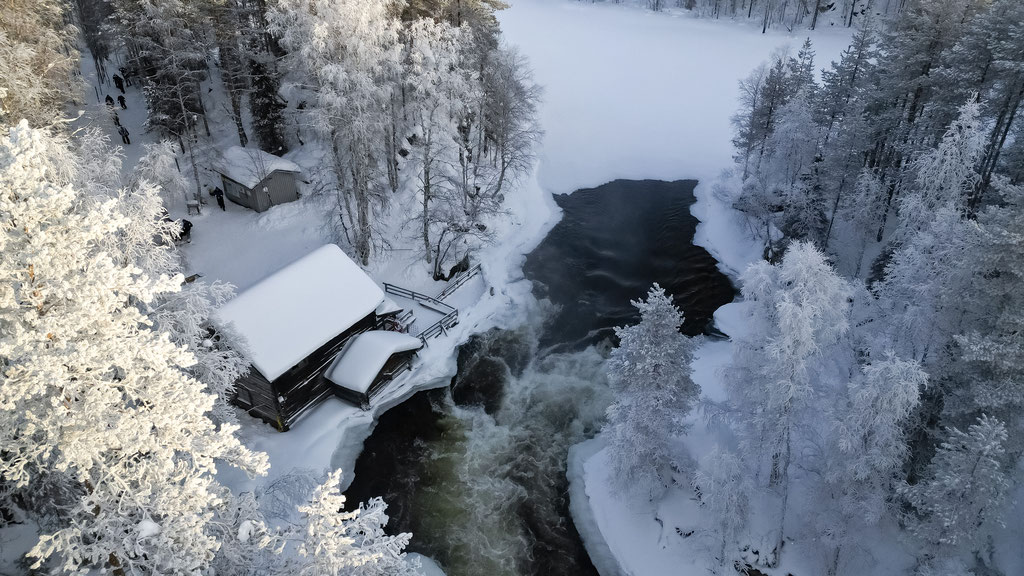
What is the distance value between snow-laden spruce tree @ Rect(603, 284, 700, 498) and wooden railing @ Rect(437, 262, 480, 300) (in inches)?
524

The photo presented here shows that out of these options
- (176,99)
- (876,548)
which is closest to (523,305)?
(876,548)

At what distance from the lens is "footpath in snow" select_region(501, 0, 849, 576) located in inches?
842

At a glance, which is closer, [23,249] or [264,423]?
Answer: [23,249]

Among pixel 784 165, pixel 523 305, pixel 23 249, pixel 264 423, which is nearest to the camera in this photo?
pixel 23 249

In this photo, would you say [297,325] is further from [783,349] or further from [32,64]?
[783,349]

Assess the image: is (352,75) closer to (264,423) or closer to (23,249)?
(264,423)

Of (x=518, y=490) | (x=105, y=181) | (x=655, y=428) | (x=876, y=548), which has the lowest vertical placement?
(x=518, y=490)

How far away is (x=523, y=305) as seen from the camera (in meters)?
32.6

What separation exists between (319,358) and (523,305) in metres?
11.3

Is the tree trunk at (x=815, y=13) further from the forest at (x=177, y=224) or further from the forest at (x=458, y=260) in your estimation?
the forest at (x=177, y=224)

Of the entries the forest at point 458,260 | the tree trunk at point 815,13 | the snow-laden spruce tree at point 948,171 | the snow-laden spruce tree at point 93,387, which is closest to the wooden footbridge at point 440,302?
the forest at point 458,260

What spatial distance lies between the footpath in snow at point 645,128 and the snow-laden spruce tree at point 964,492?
654cm

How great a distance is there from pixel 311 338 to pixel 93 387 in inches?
542

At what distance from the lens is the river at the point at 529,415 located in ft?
70.6
